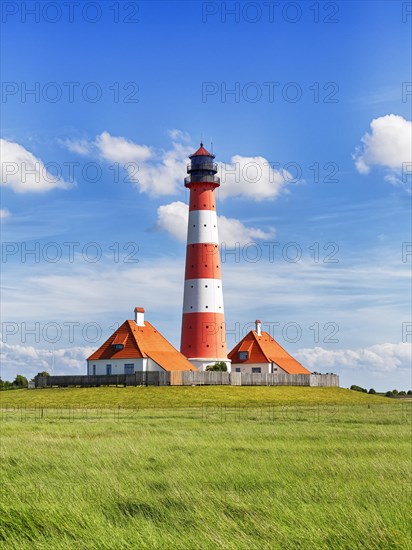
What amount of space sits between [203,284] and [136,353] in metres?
9.79

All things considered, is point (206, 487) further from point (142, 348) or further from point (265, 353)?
point (265, 353)

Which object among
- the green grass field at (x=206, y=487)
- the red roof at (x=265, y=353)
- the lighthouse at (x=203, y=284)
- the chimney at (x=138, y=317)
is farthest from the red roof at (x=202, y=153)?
the green grass field at (x=206, y=487)

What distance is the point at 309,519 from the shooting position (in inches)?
420

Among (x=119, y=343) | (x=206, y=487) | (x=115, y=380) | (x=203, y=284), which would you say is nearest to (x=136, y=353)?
(x=119, y=343)

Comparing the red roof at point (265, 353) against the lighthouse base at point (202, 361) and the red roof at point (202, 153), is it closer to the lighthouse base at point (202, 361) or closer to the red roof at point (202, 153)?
the lighthouse base at point (202, 361)

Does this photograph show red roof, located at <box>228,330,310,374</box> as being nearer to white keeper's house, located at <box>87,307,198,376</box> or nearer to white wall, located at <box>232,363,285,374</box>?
white wall, located at <box>232,363,285,374</box>

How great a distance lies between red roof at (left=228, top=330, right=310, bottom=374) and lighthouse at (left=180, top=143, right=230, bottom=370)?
10.1 m

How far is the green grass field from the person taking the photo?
991cm

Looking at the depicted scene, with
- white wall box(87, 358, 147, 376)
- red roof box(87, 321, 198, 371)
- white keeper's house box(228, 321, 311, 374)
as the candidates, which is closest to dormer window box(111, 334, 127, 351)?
red roof box(87, 321, 198, 371)

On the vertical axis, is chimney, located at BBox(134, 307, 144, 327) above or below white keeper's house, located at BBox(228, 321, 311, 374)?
above

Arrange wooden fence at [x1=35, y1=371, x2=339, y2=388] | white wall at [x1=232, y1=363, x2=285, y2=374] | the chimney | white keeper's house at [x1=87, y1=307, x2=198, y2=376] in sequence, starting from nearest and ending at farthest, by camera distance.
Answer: wooden fence at [x1=35, y1=371, x2=339, y2=388], white keeper's house at [x1=87, y1=307, x2=198, y2=376], the chimney, white wall at [x1=232, y1=363, x2=285, y2=374]

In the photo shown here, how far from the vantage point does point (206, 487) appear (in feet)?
46.6

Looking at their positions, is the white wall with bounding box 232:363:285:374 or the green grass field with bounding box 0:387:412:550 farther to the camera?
the white wall with bounding box 232:363:285:374

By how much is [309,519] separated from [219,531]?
1.39 m
